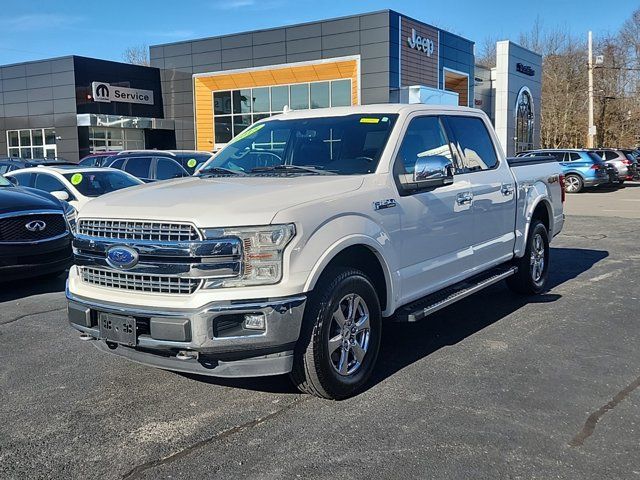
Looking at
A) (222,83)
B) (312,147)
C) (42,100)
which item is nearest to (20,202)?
(312,147)

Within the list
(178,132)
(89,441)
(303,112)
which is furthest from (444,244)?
(178,132)

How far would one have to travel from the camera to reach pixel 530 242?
6.97 metres

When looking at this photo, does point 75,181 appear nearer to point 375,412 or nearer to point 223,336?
point 223,336

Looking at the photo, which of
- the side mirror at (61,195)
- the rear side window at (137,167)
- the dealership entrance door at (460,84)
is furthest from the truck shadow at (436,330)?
Result: the dealership entrance door at (460,84)

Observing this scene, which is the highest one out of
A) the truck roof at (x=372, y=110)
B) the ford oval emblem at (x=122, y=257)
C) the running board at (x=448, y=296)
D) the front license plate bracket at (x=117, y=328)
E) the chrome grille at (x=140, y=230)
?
the truck roof at (x=372, y=110)

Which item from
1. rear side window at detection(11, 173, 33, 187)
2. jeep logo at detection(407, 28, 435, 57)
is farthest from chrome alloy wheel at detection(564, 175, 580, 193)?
rear side window at detection(11, 173, 33, 187)

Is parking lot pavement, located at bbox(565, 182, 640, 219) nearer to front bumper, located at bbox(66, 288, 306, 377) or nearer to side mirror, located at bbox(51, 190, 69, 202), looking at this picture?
side mirror, located at bbox(51, 190, 69, 202)

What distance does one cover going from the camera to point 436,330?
586 cm

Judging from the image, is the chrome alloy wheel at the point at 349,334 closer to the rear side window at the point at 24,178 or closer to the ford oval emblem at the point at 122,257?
the ford oval emblem at the point at 122,257

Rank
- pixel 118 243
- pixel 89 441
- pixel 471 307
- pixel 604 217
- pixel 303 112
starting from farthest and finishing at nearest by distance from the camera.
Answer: pixel 604 217 → pixel 471 307 → pixel 303 112 → pixel 118 243 → pixel 89 441

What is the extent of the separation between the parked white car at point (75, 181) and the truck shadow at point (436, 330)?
19.1 ft

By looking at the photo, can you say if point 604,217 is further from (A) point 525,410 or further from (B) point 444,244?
(A) point 525,410

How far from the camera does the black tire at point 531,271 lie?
22.7ft

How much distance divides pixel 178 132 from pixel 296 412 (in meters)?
35.3
